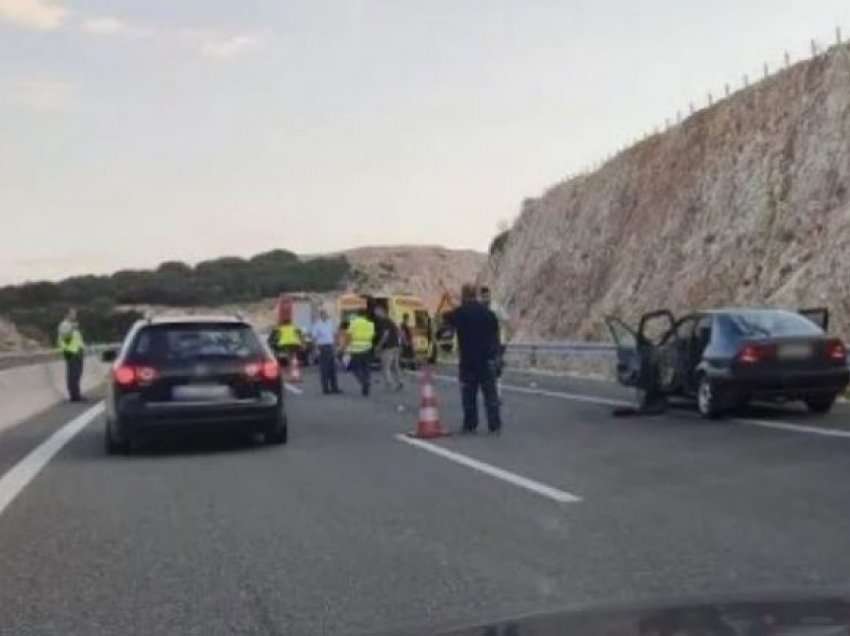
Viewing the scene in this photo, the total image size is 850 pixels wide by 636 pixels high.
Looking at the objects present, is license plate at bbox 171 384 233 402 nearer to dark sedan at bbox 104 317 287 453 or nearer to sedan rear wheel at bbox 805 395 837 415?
dark sedan at bbox 104 317 287 453

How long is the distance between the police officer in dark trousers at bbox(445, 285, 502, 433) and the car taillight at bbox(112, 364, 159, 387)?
3653mm

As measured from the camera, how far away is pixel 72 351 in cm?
2712

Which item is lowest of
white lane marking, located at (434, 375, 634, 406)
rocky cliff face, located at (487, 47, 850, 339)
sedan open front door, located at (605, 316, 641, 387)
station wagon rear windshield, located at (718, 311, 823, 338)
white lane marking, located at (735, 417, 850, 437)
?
white lane marking, located at (434, 375, 634, 406)

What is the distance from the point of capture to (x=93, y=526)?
981 cm

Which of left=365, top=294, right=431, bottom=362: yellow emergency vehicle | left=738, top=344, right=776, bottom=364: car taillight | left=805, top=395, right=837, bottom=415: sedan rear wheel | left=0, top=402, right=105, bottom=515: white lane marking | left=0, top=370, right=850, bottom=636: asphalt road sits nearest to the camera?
left=0, top=370, right=850, bottom=636: asphalt road

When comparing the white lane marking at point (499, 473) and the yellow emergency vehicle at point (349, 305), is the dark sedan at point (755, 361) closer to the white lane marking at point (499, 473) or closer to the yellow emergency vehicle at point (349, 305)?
the white lane marking at point (499, 473)

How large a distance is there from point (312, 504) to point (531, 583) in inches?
142

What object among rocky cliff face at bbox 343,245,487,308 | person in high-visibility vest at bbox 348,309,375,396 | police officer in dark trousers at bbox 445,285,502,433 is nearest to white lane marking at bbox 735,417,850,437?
police officer in dark trousers at bbox 445,285,502,433

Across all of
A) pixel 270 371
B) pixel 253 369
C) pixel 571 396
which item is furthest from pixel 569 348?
pixel 253 369

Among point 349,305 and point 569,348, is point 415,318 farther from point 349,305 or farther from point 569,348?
point 569,348

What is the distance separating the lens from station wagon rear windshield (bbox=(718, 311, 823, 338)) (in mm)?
17406

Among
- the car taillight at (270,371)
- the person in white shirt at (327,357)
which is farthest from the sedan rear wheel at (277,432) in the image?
the person in white shirt at (327,357)

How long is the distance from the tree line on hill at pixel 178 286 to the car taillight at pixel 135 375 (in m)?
92.1

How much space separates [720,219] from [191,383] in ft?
89.5
